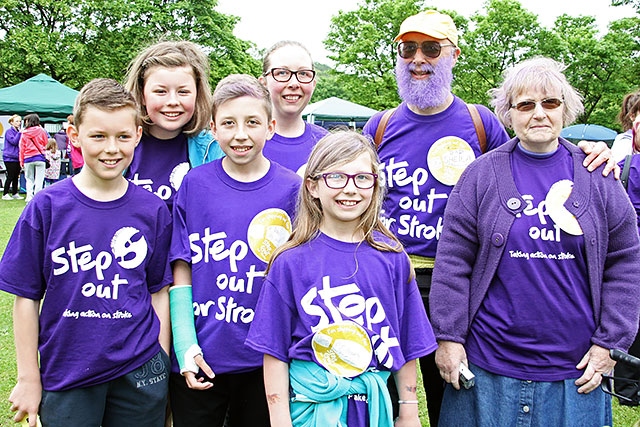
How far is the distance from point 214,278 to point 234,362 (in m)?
0.35

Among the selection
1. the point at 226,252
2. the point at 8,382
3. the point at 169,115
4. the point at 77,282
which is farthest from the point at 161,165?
the point at 8,382

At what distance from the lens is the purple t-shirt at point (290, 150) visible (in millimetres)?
2877

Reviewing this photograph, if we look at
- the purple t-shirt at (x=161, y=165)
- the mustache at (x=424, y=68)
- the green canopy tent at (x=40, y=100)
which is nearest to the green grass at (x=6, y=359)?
the purple t-shirt at (x=161, y=165)

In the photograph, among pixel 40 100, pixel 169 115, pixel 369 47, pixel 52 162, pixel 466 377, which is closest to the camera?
pixel 466 377

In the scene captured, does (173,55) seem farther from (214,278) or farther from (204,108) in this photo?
(214,278)

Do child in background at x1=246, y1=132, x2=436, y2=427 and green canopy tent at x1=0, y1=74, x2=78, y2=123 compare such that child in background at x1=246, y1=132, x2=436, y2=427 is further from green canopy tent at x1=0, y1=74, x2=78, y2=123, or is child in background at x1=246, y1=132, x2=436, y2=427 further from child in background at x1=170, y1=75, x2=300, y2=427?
green canopy tent at x1=0, y1=74, x2=78, y2=123

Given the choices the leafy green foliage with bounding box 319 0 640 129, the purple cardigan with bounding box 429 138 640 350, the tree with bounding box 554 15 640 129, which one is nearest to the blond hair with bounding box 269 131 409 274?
the purple cardigan with bounding box 429 138 640 350

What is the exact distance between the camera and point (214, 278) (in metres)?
2.29

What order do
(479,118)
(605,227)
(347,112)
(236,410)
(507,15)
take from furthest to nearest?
(507,15) → (347,112) → (479,118) → (236,410) → (605,227)

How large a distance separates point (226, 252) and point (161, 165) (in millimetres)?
595

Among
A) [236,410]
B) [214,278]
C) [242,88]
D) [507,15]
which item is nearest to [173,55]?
[242,88]

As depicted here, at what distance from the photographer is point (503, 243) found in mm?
2283

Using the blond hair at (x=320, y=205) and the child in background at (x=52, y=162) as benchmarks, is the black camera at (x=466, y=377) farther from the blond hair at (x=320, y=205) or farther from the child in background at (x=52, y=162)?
the child in background at (x=52, y=162)

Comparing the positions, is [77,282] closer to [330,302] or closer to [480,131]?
[330,302]
